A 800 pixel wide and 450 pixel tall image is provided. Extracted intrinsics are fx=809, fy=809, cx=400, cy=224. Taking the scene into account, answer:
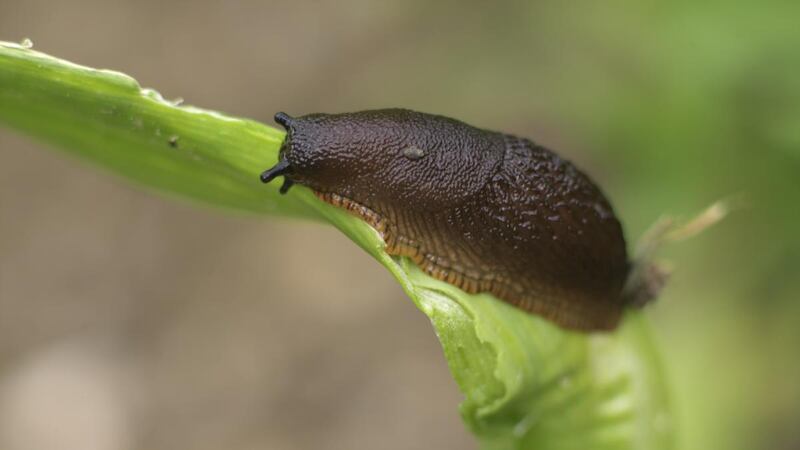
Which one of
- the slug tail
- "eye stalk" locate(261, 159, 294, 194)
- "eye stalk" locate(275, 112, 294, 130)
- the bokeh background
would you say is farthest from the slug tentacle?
the bokeh background

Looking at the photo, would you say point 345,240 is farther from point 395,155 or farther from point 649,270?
point 395,155

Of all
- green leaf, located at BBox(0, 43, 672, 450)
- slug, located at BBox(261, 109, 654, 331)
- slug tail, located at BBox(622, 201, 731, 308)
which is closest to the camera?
green leaf, located at BBox(0, 43, 672, 450)

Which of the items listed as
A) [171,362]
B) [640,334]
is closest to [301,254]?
[171,362]

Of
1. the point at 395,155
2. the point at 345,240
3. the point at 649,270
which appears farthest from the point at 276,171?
the point at 345,240

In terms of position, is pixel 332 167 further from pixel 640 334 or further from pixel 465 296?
pixel 640 334

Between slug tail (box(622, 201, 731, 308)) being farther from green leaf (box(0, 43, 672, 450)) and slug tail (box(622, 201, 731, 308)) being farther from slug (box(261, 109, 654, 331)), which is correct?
slug (box(261, 109, 654, 331))

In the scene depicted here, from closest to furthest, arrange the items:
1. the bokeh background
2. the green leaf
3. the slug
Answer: the green leaf
the slug
the bokeh background

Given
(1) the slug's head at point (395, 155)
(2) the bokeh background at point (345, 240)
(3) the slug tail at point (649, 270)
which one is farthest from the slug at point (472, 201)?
(2) the bokeh background at point (345, 240)
